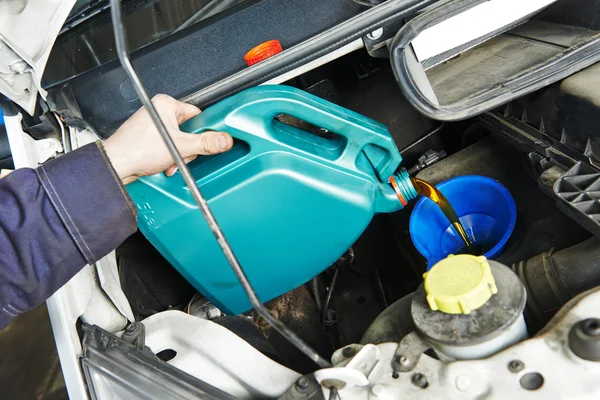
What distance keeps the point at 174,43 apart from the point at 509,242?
0.74 m

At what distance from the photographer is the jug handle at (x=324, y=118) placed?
35.0 inches

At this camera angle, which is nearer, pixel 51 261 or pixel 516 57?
pixel 51 261

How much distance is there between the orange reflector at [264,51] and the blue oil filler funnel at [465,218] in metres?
0.47

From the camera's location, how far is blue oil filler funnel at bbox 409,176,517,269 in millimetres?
1138

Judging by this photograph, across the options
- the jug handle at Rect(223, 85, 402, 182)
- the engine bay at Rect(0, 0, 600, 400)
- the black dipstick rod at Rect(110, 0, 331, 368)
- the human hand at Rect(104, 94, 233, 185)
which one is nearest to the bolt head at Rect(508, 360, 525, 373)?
the engine bay at Rect(0, 0, 600, 400)

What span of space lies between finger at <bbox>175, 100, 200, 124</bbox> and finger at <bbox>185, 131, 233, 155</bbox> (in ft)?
0.21

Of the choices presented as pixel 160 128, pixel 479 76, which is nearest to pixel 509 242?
pixel 479 76

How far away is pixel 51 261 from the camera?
2.49ft

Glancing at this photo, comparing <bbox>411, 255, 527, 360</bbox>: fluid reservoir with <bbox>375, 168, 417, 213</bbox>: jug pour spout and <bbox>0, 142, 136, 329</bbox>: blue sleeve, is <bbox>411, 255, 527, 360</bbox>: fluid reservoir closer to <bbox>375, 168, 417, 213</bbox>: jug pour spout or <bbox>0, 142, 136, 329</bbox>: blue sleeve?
<bbox>375, 168, 417, 213</bbox>: jug pour spout

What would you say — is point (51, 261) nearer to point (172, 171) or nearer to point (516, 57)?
point (172, 171)

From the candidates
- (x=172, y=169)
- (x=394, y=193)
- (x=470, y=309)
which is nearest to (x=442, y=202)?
(x=394, y=193)

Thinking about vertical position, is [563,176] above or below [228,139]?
below

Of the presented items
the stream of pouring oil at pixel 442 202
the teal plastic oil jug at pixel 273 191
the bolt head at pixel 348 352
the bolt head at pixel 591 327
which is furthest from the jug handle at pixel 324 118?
the bolt head at pixel 591 327

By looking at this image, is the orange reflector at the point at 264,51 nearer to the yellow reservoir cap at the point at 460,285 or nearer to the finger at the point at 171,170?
the finger at the point at 171,170
